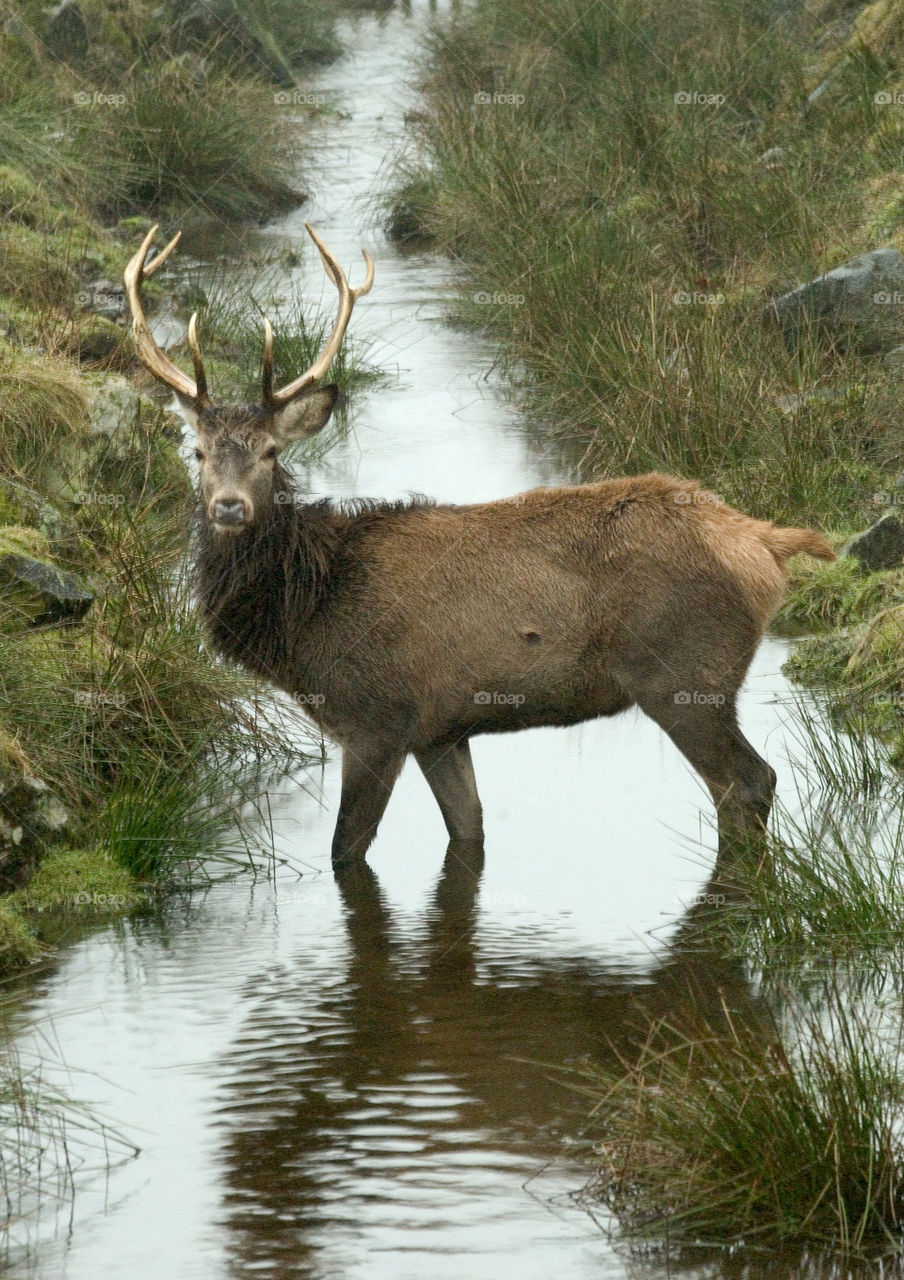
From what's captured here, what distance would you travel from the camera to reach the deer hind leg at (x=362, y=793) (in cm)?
754

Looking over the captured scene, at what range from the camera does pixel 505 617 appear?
24.7ft

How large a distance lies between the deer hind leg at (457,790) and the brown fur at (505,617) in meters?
0.02

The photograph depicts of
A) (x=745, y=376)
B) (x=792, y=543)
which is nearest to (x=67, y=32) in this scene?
(x=745, y=376)

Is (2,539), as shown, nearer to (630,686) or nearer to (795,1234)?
(630,686)

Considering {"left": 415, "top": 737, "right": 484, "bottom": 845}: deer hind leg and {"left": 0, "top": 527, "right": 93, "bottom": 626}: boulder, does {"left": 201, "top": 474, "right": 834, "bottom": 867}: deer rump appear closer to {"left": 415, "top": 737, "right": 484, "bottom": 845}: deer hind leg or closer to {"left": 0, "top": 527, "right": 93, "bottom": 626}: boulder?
{"left": 415, "top": 737, "right": 484, "bottom": 845}: deer hind leg

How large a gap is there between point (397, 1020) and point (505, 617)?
195cm

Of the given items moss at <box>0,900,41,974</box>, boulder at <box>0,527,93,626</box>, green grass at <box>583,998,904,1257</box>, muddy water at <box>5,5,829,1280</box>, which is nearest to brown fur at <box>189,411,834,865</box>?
muddy water at <box>5,5,829,1280</box>

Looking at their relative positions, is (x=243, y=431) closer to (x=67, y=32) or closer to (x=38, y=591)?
(x=38, y=591)

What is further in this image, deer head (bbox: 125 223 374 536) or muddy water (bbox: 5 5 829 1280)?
deer head (bbox: 125 223 374 536)

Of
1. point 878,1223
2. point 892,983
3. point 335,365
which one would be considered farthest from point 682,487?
point 335,365

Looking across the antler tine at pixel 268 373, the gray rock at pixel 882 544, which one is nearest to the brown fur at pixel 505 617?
the antler tine at pixel 268 373

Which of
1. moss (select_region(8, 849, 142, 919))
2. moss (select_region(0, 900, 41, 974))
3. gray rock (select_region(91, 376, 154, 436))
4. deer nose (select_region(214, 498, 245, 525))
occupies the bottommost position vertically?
moss (select_region(8, 849, 142, 919))

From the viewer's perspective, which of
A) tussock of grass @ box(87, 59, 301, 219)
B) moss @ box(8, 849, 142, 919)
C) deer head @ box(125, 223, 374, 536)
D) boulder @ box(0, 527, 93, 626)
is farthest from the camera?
tussock of grass @ box(87, 59, 301, 219)

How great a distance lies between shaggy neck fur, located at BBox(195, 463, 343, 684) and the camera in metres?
7.79
